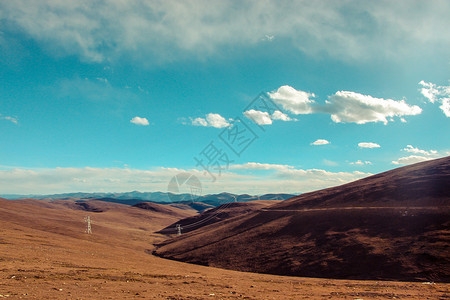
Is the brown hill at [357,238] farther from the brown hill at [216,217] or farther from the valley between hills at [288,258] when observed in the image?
the brown hill at [216,217]

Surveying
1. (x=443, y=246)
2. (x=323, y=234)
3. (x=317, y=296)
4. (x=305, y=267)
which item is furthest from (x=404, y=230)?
(x=317, y=296)

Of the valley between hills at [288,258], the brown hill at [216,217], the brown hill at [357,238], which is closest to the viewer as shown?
the valley between hills at [288,258]

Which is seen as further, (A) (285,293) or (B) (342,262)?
(B) (342,262)

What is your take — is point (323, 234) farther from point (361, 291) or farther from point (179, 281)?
point (179, 281)

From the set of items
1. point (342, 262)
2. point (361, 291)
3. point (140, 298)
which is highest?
point (140, 298)

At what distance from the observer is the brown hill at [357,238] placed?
30031mm

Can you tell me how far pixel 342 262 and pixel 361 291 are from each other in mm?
14190

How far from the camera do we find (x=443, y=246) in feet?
98.0

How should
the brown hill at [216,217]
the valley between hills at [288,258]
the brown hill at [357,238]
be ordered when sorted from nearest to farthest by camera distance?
the valley between hills at [288,258]
the brown hill at [357,238]
the brown hill at [216,217]

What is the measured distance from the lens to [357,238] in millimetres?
38125

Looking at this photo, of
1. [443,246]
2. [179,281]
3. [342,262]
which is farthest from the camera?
[342,262]

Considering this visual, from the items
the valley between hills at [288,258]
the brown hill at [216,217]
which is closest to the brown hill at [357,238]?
the valley between hills at [288,258]

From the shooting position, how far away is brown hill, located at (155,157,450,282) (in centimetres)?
3003

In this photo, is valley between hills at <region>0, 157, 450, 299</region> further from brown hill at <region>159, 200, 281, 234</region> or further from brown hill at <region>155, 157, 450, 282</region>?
brown hill at <region>159, 200, 281, 234</region>
